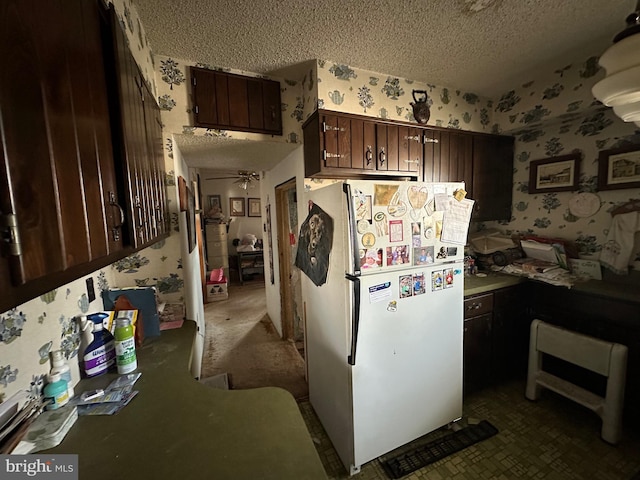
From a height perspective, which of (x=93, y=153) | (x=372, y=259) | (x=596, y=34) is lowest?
(x=372, y=259)

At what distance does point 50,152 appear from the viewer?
0.43 m

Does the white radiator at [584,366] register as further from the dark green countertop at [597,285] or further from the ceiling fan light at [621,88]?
the ceiling fan light at [621,88]

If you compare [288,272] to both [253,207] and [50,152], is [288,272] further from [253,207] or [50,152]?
[253,207]

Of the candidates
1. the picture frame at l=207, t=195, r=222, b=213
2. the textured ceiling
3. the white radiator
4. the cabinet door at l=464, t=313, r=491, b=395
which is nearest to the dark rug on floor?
the cabinet door at l=464, t=313, r=491, b=395

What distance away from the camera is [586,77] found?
72.1 inches

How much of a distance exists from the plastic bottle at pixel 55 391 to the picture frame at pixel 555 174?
11.2ft

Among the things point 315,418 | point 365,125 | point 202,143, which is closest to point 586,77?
point 365,125

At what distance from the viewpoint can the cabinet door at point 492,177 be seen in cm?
234

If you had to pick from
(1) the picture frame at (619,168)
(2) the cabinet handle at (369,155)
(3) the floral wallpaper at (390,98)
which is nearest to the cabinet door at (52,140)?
(3) the floral wallpaper at (390,98)

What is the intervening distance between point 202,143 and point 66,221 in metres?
1.62

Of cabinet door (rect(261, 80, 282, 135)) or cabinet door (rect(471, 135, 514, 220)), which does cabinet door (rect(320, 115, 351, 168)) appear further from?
cabinet door (rect(471, 135, 514, 220))

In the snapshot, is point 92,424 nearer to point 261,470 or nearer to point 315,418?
point 261,470

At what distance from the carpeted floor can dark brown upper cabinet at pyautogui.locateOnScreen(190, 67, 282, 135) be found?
7.07ft

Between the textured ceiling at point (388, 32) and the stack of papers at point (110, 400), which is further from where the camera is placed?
the textured ceiling at point (388, 32)
